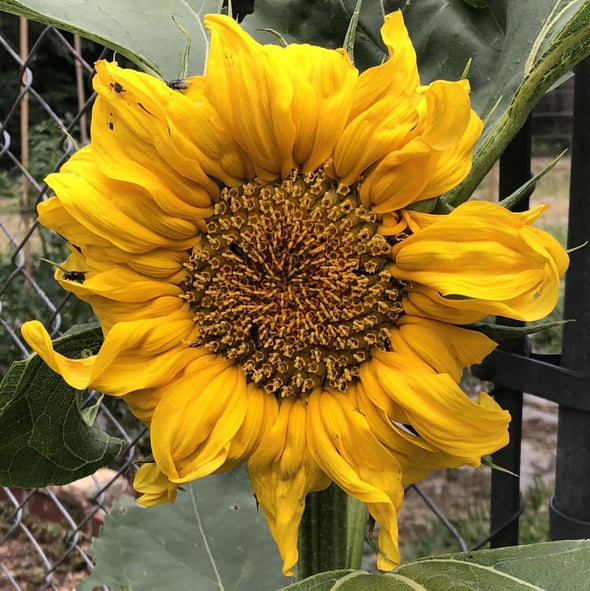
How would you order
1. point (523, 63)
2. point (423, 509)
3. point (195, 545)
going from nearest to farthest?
point (523, 63) < point (195, 545) < point (423, 509)

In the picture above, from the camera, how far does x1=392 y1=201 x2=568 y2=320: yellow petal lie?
16.1 inches

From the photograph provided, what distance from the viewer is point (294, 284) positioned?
49 cm

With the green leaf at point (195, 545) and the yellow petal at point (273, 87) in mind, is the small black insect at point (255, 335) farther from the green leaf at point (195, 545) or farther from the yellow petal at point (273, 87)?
the green leaf at point (195, 545)

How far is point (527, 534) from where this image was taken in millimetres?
1659

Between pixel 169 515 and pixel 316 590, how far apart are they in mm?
405

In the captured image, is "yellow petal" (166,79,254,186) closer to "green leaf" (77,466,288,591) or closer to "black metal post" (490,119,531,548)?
"black metal post" (490,119,531,548)

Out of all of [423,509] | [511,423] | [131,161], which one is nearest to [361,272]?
[131,161]

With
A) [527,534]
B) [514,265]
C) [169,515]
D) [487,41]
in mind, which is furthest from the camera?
[527,534]

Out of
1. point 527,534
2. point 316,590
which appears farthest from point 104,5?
point 527,534

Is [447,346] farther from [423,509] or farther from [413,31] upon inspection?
[423,509]

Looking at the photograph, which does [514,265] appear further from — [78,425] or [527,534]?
[527,534]

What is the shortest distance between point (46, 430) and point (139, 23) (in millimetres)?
312

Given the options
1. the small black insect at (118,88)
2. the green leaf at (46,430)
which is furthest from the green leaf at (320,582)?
the small black insect at (118,88)

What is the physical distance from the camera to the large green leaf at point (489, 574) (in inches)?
16.9
